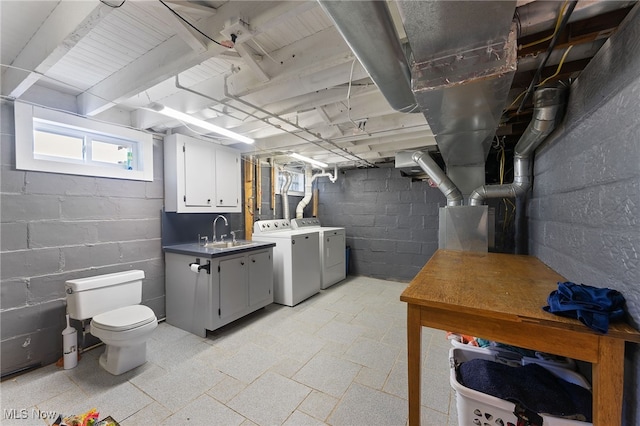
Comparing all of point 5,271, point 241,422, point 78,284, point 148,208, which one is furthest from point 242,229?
point 241,422

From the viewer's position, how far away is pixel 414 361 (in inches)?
46.3

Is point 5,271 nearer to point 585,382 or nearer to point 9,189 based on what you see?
point 9,189

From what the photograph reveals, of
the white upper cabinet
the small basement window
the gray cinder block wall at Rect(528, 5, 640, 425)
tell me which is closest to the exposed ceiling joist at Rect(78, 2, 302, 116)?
the small basement window

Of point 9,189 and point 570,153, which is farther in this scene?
point 9,189

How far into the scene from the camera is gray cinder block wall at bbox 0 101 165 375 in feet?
6.19

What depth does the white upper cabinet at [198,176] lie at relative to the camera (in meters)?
2.77

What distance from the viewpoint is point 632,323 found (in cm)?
86

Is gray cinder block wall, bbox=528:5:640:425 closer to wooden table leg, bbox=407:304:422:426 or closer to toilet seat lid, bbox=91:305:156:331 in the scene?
wooden table leg, bbox=407:304:422:426

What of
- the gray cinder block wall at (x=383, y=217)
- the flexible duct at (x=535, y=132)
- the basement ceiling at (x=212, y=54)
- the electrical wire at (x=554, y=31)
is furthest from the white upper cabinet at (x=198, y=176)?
the flexible duct at (x=535, y=132)

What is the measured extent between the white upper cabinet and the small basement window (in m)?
0.24

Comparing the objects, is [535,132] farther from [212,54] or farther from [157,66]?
[157,66]

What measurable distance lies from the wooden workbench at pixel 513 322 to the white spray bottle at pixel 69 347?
2.61 m

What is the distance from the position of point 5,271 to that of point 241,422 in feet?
6.91

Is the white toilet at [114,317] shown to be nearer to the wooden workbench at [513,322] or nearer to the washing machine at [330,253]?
the wooden workbench at [513,322]
